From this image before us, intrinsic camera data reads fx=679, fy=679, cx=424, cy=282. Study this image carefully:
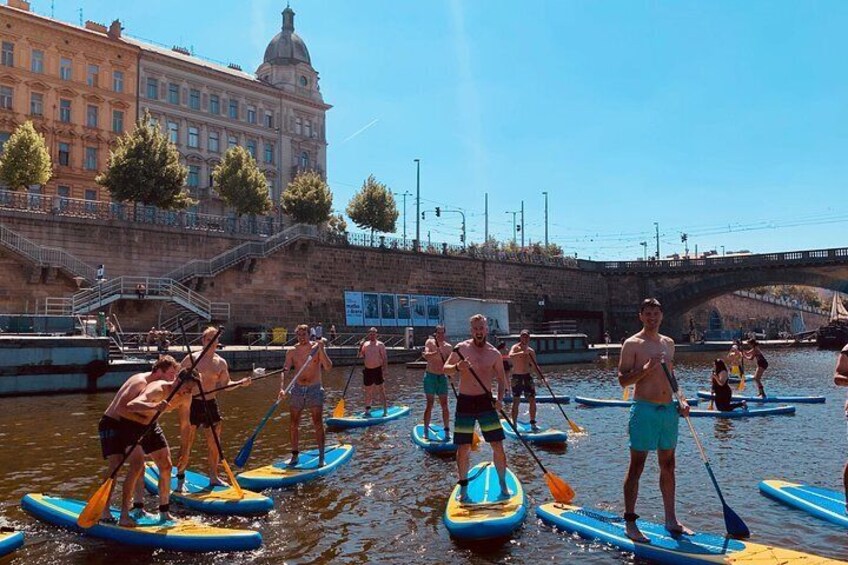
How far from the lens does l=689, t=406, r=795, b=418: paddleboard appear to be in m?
17.2

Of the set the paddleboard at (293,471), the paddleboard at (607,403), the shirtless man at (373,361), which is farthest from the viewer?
the paddleboard at (607,403)

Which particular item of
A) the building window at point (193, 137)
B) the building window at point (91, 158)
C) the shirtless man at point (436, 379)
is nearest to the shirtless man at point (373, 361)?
the shirtless man at point (436, 379)

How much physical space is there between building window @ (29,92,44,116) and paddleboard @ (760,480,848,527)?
174 ft

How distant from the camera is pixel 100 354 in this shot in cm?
2272

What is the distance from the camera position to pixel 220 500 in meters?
8.49

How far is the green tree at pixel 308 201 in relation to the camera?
49.2m

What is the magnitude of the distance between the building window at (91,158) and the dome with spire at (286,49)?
69.8 feet

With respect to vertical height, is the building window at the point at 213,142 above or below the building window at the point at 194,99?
below

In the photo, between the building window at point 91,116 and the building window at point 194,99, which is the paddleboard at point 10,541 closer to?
the building window at point 91,116

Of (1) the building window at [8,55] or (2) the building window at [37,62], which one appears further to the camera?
(2) the building window at [37,62]

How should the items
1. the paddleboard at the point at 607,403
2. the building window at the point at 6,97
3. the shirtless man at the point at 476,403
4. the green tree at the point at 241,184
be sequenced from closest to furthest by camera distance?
the shirtless man at the point at 476,403
the paddleboard at the point at 607,403
the green tree at the point at 241,184
the building window at the point at 6,97

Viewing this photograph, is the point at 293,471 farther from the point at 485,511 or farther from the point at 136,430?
the point at 485,511

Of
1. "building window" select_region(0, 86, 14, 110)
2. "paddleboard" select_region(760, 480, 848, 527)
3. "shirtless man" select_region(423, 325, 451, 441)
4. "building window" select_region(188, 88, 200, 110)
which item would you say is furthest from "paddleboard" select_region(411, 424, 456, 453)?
"building window" select_region(188, 88, 200, 110)

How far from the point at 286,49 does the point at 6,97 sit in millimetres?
26587
